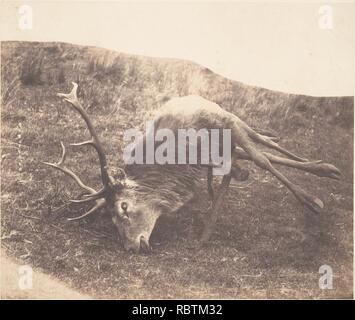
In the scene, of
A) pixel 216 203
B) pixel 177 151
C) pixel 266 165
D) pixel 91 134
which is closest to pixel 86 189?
pixel 91 134

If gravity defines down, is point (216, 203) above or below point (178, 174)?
below

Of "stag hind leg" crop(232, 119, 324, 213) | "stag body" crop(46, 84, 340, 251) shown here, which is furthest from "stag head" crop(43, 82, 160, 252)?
"stag hind leg" crop(232, 119, 324, 213)

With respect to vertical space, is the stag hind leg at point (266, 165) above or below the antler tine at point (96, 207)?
above

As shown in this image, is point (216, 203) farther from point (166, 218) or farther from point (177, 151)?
point (177, 151)

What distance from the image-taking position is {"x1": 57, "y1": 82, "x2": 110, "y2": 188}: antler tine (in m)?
6.23

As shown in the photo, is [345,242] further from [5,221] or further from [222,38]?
[5,221]

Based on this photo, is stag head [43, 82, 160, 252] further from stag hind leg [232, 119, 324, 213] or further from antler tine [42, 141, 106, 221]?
stag hind leg [232, 119, 324, 213]

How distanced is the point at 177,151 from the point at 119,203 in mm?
717

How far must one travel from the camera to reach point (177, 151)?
6.34 metres

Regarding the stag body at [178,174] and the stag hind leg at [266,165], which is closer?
the stag body at [178,174]

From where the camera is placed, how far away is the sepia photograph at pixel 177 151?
6.23 metres

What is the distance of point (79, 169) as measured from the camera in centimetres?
630

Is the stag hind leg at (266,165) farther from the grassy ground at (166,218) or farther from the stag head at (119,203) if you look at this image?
the stag head at (119,203)

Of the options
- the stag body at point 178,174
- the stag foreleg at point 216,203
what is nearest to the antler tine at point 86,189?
the stag body at point 178,174
